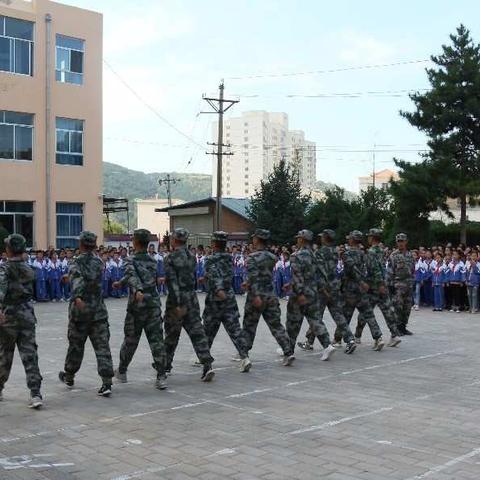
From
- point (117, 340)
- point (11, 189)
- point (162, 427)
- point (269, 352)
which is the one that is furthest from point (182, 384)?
point (11, 189)

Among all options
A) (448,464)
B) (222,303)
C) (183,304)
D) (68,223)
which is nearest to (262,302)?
(222,303)

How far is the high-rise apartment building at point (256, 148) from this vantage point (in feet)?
284

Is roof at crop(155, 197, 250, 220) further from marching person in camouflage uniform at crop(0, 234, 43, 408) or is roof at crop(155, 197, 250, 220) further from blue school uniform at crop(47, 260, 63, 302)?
marching person in camouflage uniform at crop(0, 234, 43, 408)

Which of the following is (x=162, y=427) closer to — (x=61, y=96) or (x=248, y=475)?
(x=248, y=475)

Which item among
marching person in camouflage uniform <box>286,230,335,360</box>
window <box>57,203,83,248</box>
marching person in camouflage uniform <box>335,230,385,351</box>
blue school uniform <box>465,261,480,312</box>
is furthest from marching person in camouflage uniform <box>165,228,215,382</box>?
window <box>57,203,83,248</box>

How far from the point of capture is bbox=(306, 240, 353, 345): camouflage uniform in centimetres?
1158

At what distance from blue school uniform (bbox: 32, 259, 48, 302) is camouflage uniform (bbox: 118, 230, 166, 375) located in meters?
14.6

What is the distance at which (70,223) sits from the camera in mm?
31031

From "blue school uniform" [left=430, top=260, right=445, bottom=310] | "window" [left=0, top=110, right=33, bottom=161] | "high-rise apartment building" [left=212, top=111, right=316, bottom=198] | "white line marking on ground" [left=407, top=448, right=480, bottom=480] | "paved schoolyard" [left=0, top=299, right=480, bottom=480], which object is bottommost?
"white line marking on ground" [left=407, top=448, right=480, bottom=480]

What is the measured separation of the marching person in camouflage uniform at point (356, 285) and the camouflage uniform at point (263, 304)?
6.46 feet

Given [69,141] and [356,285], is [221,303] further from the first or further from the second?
[69,141]

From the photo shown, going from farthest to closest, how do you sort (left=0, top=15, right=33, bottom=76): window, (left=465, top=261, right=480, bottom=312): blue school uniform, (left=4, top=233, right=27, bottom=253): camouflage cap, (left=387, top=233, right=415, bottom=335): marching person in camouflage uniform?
(left=0, top=15, right=33, bottom=76): window
(left=465, top=261, right=480, bottom=312): blue school uniform
(left=387, top=233, right=415, bottom=335): marching person in camouflage uniform
(left=4, top=233, right=27, bottom=253): camouflage cap

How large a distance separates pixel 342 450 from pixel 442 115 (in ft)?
83.6

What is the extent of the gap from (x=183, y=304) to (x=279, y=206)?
27415mm
